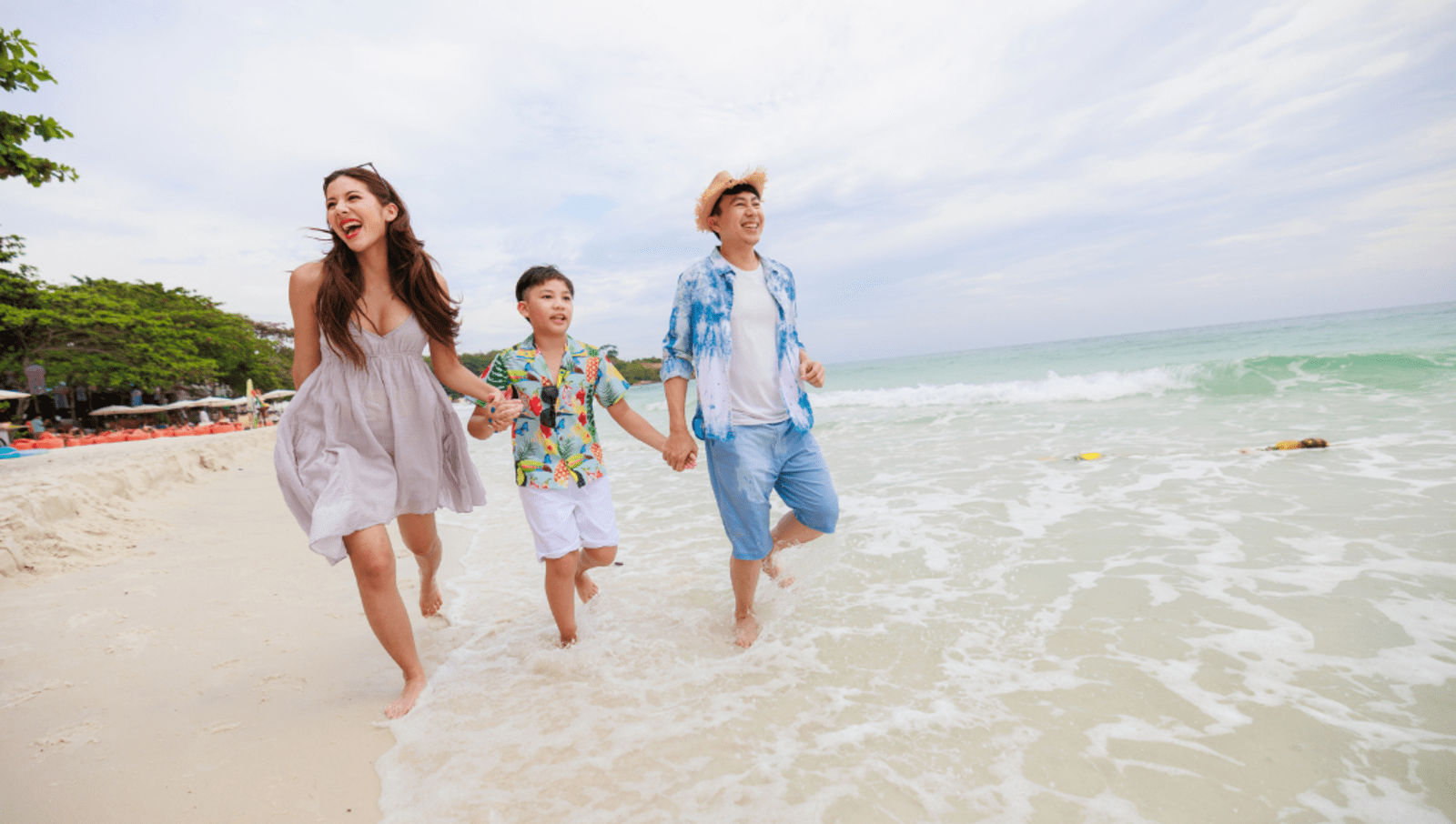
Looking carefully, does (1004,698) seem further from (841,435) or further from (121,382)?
(121,382)

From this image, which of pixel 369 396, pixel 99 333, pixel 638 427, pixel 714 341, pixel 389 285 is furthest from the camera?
pixel 99 333

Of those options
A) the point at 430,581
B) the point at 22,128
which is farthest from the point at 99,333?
the point at 430,581

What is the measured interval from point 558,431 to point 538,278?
0.81 meters

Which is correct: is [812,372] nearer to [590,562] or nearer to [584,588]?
[590,562]

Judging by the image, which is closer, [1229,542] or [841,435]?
[1229,542]

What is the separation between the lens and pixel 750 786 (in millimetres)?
2076

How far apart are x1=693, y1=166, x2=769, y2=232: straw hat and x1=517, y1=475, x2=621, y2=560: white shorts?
59.8 inches

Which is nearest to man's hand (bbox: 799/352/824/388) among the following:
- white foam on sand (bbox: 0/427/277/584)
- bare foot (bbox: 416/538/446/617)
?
bare foot (bbox: 416/538/446/617)

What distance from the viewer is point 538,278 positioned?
Result: 10.6 ft

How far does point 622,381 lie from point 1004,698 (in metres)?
2.30

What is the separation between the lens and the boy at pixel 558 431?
10.0ft

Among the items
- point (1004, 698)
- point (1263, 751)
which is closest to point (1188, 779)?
point (1263, 751)

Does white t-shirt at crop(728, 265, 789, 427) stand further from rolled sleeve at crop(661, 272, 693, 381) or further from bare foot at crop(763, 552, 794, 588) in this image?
bare foot at crop(763, 552, 794, 588)

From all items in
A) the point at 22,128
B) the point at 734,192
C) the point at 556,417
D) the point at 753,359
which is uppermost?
the point at 22,128
